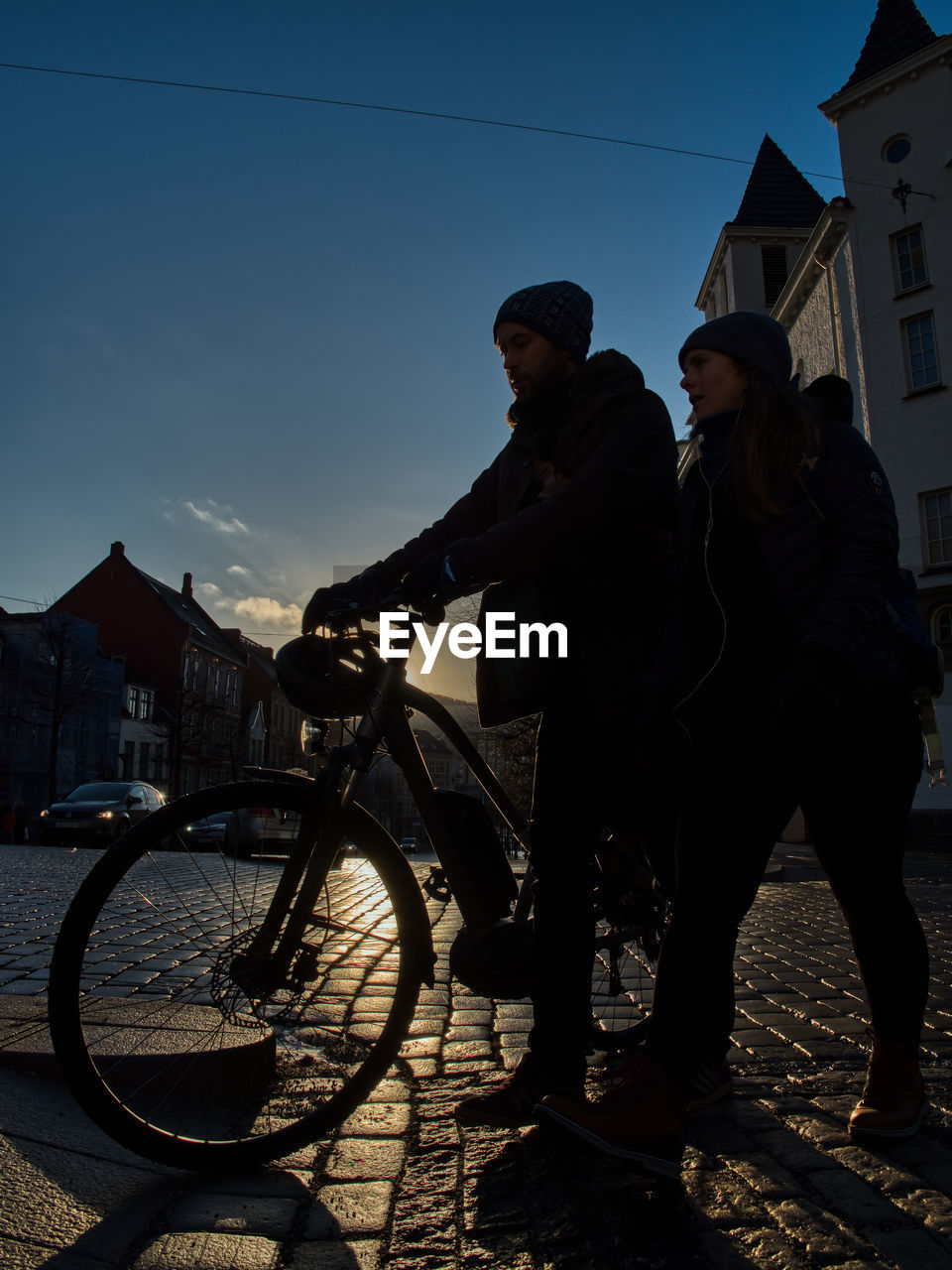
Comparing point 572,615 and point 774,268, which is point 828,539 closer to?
point 572,615

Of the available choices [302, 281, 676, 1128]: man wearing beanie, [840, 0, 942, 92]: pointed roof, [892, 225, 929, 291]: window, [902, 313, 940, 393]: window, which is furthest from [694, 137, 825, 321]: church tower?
[302, 281, 676, 1128]: man wearing beanie

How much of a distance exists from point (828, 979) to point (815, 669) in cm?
280

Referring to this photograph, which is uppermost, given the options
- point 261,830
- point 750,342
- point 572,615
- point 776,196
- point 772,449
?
point 776,196

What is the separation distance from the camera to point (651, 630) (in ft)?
8.01

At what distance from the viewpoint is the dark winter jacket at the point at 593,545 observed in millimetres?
2348

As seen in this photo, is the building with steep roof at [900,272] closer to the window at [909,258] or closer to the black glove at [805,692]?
the window at [909,258]

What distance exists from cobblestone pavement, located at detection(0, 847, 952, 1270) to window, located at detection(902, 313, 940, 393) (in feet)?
78.3

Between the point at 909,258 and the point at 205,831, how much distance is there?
87.2ft

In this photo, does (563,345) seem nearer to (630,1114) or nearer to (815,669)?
(815,669)

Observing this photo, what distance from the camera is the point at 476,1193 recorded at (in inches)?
76.3

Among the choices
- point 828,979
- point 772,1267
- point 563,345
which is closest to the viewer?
point 772,1267

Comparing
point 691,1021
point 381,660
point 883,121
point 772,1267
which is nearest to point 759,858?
point 691,1021

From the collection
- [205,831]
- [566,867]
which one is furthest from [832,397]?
[205,831]

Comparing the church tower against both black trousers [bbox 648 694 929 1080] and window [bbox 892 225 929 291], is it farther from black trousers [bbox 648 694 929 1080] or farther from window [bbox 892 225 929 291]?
black trousers [bbox 648 694 929 1080]
